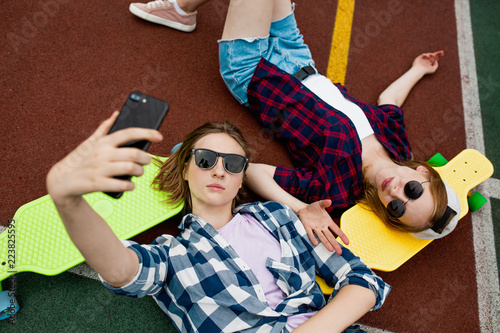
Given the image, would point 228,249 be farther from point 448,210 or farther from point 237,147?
point 448,210

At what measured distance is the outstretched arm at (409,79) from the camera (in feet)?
10.9

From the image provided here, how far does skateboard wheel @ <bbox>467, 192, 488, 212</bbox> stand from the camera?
3014mm

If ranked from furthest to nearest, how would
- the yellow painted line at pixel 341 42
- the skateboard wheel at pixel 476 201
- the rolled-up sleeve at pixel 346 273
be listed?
the yellow painted line at pixel 341 42
the skateboard wheel at pixel 476 201
the rolled-up sleeve at pixel 346 273

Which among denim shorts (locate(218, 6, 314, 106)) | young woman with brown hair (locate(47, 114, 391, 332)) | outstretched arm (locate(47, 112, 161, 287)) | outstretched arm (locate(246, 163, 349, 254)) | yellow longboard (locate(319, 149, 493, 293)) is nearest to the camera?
outstretched arm (locate(47, 112, 161, 287))

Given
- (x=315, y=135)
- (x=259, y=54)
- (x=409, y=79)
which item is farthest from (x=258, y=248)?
(x=409, y=79)

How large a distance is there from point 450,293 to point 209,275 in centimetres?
215

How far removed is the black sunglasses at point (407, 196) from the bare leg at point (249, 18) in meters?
1.67

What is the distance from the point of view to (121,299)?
7.87ft

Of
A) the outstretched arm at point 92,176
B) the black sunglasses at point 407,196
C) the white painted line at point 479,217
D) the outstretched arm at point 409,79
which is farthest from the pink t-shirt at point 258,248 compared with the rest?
the outstretched arm at point 409,79

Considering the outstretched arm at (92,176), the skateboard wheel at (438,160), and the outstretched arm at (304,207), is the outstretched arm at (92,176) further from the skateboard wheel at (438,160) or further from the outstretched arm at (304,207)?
the skateboard wheel at (438,160)

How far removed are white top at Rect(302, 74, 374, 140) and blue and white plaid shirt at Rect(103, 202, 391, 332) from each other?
43.4 inches

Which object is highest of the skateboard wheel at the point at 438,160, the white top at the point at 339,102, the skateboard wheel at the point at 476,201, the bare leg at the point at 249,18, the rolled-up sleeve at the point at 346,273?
the bare leg at the point at 249,18

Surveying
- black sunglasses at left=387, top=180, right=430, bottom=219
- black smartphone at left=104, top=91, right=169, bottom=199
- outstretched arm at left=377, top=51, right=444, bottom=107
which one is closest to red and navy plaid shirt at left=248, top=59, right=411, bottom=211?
outstretched arm at left=377, top=51, right=444, bottom=107

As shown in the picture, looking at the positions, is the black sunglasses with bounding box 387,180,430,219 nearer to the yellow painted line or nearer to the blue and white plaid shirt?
the blue and white plaid shirt
